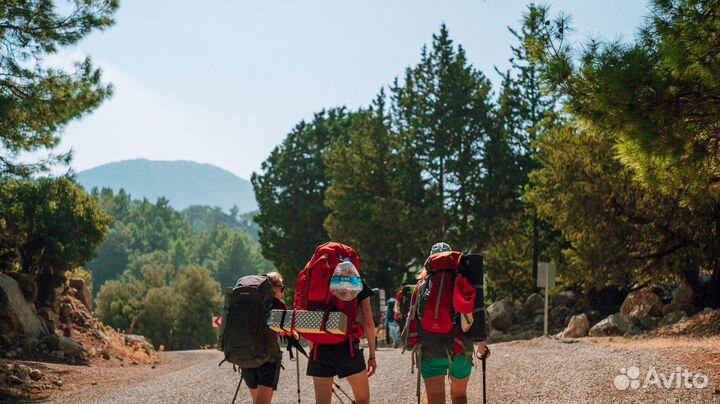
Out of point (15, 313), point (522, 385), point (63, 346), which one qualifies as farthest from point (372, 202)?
point (522, 385)

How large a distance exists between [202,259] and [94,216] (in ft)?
514

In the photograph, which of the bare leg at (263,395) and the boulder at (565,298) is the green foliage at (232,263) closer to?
the boulder at (565,298)

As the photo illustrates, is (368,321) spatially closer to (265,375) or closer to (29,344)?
(265,375)

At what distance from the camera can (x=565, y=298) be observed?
113ft

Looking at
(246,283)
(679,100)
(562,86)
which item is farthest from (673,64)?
(246,283)

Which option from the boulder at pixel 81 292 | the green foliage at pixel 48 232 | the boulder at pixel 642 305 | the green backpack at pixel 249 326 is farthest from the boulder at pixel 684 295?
the green backpack at pixel 249 326

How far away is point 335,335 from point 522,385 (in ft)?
23.3

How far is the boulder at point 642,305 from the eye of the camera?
26.6 m

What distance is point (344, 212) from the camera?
1700 inches

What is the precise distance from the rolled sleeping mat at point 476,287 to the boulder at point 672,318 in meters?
18.1

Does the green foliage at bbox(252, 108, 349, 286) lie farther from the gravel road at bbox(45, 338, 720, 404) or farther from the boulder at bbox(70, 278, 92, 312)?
the gravel road at bbox(45, 338, 720, 404)

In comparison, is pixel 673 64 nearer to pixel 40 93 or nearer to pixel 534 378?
pixel 534 378

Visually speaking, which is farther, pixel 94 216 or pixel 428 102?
pixel 428 102

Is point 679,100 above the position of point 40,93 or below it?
below
